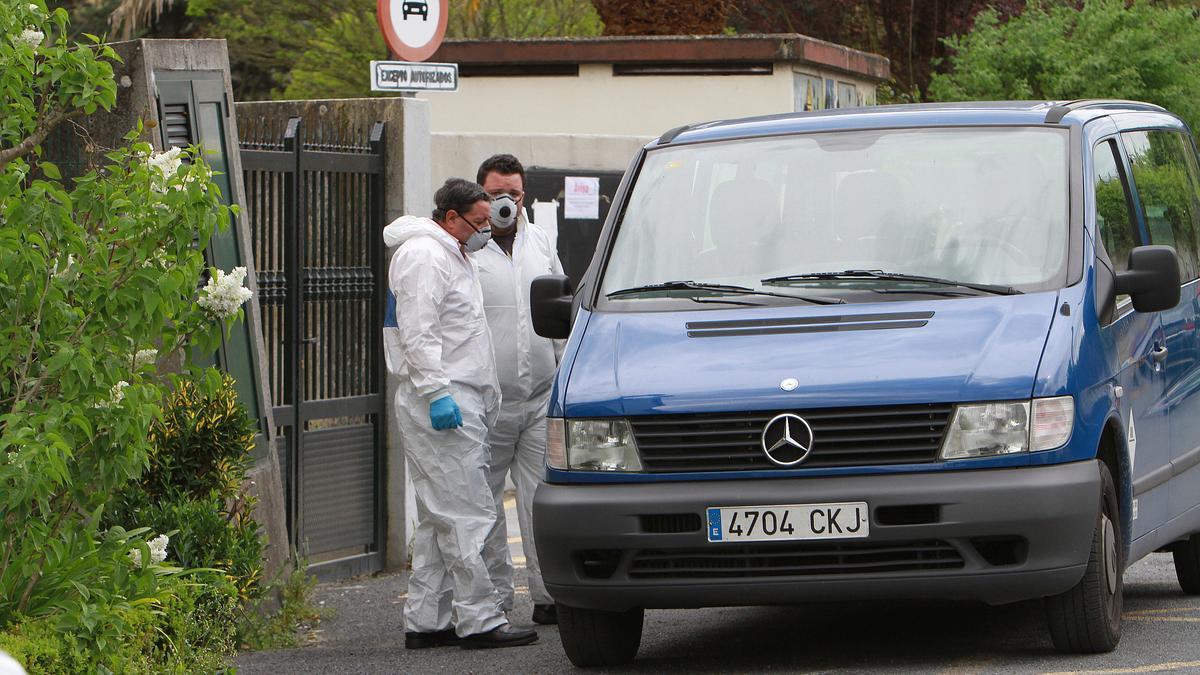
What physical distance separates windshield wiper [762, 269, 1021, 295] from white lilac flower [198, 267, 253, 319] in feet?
6.93

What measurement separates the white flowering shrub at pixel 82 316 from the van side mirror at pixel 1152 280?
125 inches

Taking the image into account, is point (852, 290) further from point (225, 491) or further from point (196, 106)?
point (196, 106)

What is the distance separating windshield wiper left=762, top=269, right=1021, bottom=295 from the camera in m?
7.21

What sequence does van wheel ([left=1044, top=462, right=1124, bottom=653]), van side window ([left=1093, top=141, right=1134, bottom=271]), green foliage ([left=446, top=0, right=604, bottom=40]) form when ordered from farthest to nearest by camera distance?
green foliage ([left=446, top=0, right=604, bottom=40]) → van side window ([left=1093, top=141, right=1134, bottom=271]) → van wheel ([left=1044, top=462, right=1124, bottom=653])

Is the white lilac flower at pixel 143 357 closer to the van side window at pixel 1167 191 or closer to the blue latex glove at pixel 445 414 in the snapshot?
the blue latex glove at pixel 445 414

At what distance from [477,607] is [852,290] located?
2093 mm

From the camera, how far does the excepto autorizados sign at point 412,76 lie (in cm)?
1106

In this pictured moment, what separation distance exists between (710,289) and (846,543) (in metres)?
1.25

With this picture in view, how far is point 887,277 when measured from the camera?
7.38m

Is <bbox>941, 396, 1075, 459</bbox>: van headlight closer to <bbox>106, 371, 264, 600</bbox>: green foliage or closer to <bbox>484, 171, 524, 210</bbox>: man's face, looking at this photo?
<bbox>106, 371, 264, 600</bbox>: green foliage

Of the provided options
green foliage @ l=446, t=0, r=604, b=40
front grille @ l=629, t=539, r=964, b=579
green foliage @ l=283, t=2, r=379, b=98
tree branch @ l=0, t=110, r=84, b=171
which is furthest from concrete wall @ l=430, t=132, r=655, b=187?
green foliage @ l=283, t=2, r=379, b=98

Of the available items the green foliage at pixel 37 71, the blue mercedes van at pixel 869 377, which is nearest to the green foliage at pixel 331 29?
the blue mercedes van at pixel 869 377

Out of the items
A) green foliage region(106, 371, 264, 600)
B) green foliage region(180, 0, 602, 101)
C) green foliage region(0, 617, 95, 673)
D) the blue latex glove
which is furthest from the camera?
green foliage region(180, 0, 602, 101)

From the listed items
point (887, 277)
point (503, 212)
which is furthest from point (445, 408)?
point (887, 277)
